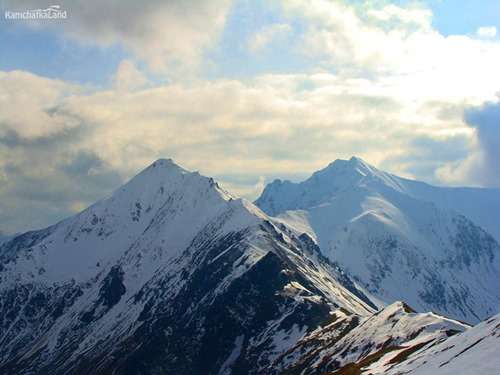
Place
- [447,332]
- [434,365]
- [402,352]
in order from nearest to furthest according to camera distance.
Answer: [434,365]
[402,352]
[447,332]

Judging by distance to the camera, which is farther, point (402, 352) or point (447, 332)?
point (447, 332)

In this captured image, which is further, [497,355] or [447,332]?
[447,332]

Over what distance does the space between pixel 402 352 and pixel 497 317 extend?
42516mm

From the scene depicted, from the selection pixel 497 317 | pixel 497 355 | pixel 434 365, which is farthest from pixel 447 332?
pixel 497 355

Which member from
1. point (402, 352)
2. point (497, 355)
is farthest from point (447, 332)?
point (497, 355)

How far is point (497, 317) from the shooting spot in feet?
397

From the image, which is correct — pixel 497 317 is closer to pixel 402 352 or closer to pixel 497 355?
pixel 497 355

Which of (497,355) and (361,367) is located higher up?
(497,355)

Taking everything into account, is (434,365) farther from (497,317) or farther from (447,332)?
(447,332)

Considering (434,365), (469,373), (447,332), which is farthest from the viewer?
(447,332)

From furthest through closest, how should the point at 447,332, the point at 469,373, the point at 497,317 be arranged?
the point at 447,332 < the point at 497,317 < the point at 469,373

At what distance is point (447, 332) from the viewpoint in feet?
562

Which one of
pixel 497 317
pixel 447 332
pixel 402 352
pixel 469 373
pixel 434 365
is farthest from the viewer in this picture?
pixel 447 332

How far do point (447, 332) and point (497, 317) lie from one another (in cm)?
5237
